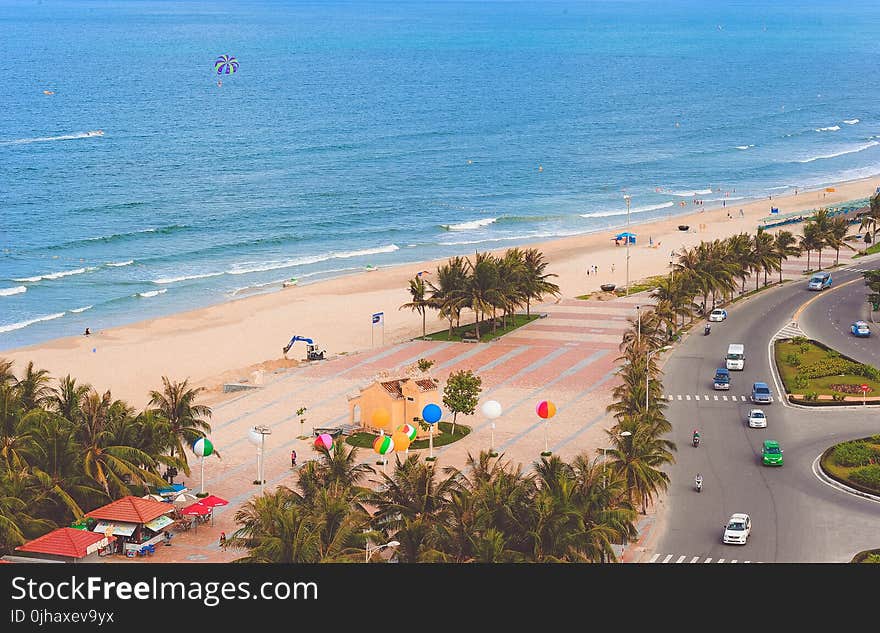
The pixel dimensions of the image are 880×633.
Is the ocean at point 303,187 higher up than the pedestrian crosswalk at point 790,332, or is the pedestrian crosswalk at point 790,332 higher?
the ocean at point 303,187

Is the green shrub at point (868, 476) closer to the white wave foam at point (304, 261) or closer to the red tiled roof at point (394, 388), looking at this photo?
the red tiled roof at point (394, 388)

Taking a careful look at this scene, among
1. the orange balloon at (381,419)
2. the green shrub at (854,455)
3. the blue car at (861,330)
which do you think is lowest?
the green shrub at (854,455)

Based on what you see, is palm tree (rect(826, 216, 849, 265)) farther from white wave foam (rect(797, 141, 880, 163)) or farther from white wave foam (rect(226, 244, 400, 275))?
white wave foam (rect(797, 141, 880, 163))

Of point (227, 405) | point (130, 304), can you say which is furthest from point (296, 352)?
point (130, 304)

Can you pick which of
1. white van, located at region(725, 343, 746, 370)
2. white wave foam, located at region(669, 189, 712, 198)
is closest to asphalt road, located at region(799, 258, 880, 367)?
white van, located at region(725, 343, 746, 370)

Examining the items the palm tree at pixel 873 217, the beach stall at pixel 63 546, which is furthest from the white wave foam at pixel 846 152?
the beach stall at pixel 63 546

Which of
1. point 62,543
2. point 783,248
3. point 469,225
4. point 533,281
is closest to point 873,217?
point 783,248

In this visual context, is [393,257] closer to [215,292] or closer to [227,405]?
[215,292]

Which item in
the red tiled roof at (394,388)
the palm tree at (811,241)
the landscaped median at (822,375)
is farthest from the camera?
the palm tree at (811,241)
